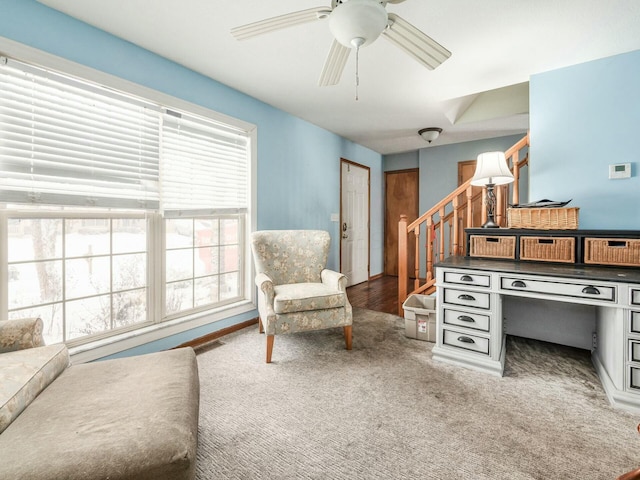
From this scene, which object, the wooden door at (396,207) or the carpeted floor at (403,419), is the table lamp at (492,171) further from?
the wooden door at (396,207)

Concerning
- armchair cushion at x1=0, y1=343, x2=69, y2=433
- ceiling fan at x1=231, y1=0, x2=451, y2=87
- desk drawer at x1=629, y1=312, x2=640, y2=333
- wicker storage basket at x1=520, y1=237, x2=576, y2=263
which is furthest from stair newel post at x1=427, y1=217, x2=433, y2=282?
armchair cushion at x1=0, y1=343, x2=69, y2=433

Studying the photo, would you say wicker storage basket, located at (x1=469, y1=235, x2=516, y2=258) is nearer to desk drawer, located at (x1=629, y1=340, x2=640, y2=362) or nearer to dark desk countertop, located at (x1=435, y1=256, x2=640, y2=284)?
dark desk countertop, located at (x1=435, y1=256, x2=640, y2=284)

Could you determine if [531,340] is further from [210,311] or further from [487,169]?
[210,311]

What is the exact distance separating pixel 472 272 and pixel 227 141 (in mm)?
2463

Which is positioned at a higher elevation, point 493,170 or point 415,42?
point 415,42

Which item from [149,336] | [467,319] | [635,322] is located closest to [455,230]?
[467,319]

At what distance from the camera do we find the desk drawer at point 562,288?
1740mm

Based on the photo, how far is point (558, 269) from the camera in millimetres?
2018

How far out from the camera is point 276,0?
1772mm

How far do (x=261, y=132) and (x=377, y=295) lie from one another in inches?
109

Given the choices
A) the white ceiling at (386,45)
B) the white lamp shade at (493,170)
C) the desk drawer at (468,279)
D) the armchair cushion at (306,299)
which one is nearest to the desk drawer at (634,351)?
the desk drawer at (468,279)

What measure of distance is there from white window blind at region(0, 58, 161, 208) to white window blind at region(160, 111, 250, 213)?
4.3 inches

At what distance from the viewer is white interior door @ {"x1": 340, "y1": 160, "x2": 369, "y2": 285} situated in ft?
15.5

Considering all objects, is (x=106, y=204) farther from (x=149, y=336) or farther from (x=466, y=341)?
→ (x=466, y=341)
